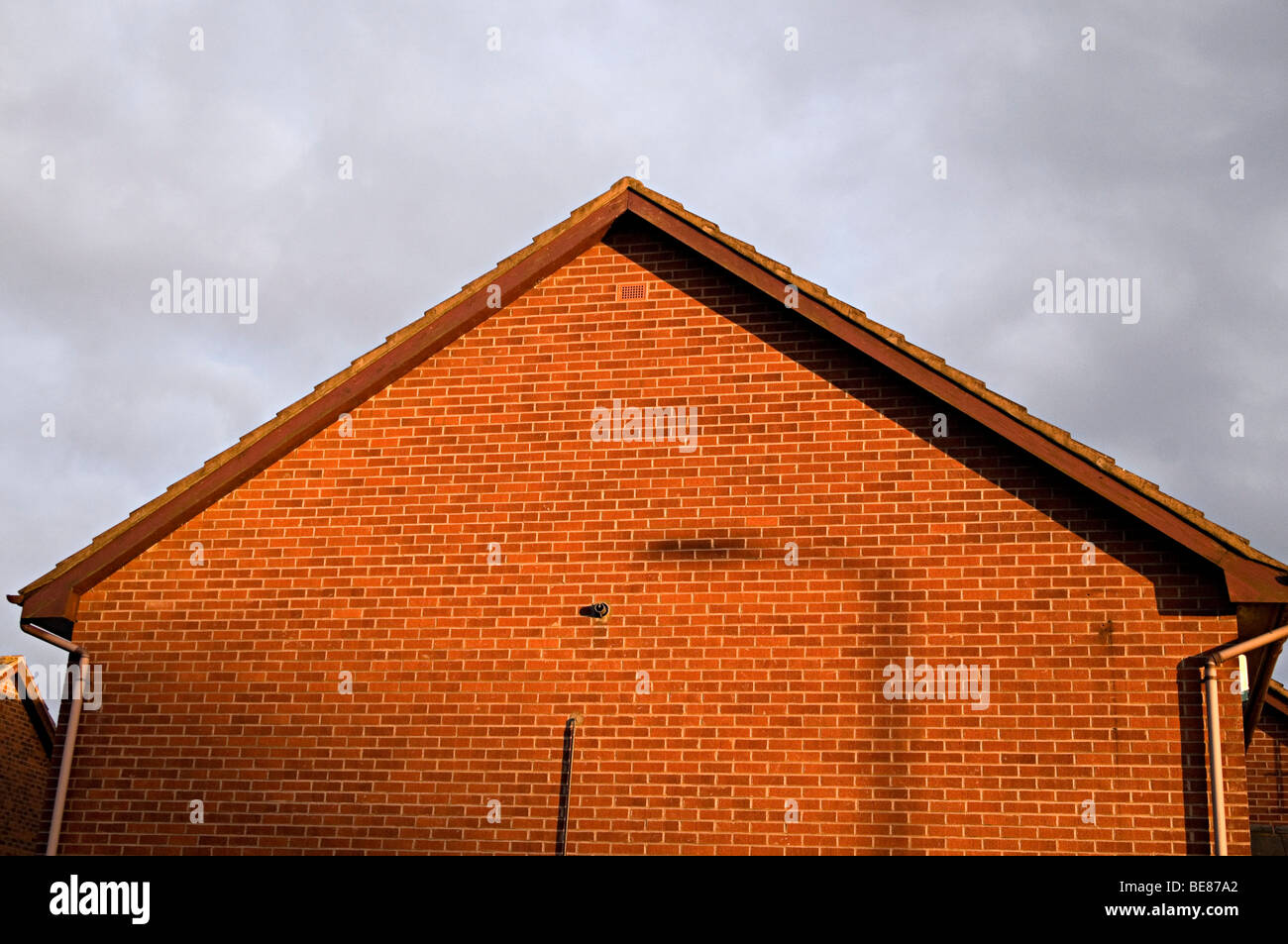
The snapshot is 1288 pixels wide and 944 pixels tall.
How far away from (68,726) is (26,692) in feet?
40.9

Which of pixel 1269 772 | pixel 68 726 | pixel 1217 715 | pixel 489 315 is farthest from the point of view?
pixel 1269 772

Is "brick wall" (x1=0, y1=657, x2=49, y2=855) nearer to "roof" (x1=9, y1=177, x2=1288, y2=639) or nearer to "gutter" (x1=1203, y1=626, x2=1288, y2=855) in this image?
"roof" (x1=9, y1=177, x2=1288, y2=639)

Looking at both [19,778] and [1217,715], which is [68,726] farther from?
[19,778]

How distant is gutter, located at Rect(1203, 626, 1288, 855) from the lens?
366 inches

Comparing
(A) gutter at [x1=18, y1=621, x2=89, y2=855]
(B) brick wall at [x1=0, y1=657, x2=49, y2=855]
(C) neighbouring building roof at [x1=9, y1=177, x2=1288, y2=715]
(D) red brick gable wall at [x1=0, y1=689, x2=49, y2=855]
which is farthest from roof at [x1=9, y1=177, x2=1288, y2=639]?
(D) red brick gable wall at [x1=0, y1=689, x2=49, y2=855]

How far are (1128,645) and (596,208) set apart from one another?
6236 millimetres

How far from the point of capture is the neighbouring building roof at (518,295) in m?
10.2

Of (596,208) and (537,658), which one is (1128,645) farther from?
(596,208)

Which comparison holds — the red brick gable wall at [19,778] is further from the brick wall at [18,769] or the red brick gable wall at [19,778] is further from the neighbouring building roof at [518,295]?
the neighbouring building roof at [518,295]

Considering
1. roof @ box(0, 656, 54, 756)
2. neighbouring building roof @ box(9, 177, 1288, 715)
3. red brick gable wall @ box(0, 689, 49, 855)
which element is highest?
neighbouring building roof @ box(9, 177, 1288, 715)

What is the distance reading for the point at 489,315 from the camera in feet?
40.2

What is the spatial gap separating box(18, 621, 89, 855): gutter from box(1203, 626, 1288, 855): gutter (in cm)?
956

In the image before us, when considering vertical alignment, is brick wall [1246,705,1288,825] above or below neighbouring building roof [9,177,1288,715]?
below

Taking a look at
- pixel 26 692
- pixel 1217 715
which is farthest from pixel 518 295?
pixel 26 692
